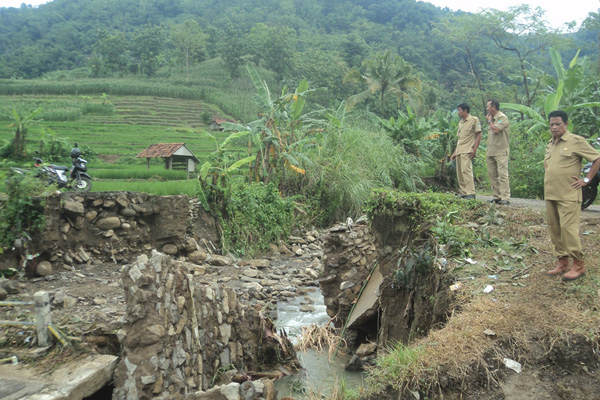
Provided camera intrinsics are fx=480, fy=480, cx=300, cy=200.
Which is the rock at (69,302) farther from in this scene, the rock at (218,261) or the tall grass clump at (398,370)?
the rock at (218,261)

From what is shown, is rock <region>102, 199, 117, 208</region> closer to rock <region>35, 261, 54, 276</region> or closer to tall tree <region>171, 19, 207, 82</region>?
rock <region>35, 261, 54, 276</region>

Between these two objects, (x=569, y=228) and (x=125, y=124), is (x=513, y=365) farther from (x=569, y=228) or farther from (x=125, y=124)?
(x=125, y=124)

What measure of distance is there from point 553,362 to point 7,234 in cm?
686

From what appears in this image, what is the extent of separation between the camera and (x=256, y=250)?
1116cm

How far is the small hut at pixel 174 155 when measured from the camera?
14.9 m

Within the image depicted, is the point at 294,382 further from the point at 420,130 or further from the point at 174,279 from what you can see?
the point at 420,130

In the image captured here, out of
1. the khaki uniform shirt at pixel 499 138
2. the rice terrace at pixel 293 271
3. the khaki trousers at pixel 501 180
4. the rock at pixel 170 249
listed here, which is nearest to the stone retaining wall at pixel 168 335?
the rice terrace at pixel 293 271

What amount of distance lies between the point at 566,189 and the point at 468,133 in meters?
3.93

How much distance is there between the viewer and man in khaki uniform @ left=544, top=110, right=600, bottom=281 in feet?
14.1

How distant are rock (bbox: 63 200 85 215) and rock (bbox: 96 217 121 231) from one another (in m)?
0.40

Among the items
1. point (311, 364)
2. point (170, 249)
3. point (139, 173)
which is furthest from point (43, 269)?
point (139, 173)

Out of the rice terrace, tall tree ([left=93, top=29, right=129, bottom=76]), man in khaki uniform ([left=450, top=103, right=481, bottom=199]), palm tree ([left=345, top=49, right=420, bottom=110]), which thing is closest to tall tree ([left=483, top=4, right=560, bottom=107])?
palm tree ([left=345, top=49, right=420, bottom=110])

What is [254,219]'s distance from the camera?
11.3 metres

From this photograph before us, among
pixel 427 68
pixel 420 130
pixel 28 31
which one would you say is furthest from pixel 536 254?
pixel 28 31
